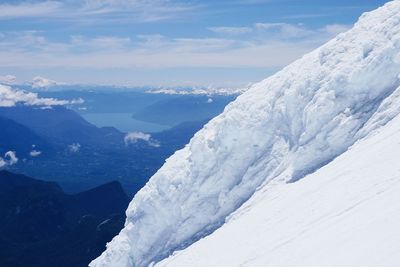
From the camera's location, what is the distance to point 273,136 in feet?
171

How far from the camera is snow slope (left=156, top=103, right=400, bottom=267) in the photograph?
30.0 m

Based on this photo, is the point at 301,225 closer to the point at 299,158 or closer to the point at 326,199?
the point at 326,199

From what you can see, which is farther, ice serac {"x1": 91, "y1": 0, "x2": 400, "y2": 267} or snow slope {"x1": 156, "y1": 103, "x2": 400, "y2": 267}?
ice serac {"x1": 91, "y1": 0, "x2": 400, "y2": 267}

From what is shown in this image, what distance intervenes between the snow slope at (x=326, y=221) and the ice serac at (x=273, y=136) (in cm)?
267

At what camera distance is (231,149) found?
174ft

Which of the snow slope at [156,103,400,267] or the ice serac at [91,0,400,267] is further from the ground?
the ice serac at [91,0,400,267]

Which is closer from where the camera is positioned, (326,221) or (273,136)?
(326,221)

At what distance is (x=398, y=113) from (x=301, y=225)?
49.5 feet

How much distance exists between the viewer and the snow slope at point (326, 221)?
3005 cm

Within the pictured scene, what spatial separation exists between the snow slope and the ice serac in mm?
2674

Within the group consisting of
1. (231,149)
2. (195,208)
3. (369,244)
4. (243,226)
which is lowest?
(369,244)

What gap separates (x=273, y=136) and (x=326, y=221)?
17.5 metres

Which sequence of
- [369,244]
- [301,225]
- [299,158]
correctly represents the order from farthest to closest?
[299,158] → [301,225] → [369,244]

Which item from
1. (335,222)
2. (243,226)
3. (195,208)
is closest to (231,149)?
(195,208)
